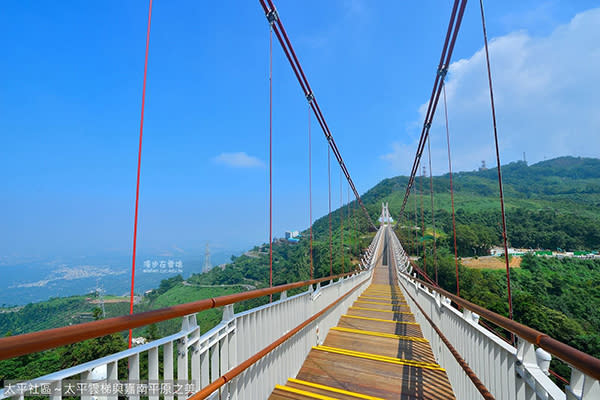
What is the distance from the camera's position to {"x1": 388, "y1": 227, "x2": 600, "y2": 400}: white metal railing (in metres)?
1.03

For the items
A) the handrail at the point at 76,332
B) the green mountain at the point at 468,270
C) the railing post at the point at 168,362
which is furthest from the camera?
the green mountain at the point at 468,270

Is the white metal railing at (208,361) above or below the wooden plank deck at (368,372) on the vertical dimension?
above

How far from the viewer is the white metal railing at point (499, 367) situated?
40.4 inches

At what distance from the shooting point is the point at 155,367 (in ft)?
4.32

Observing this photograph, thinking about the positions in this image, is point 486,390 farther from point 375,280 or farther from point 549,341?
Result: point 375,280

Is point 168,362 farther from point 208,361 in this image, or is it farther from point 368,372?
point 368,372

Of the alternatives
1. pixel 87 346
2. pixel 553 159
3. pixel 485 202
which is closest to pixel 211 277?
pixel 87 346

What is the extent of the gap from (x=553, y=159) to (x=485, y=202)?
320 ft

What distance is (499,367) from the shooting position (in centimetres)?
168

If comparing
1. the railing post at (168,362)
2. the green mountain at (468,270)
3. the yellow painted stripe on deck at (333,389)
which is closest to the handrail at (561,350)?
the yellow painted stripe on deck at (333,389)

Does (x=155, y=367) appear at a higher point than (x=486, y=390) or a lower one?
higher

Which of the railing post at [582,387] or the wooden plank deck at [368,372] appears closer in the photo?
the railing post at [582,387]

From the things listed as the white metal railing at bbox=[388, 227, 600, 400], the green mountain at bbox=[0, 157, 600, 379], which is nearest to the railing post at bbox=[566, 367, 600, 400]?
the white metal railing at bbox=[388, 227, 600, 400]

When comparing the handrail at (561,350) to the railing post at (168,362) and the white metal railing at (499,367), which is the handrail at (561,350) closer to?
the white metal railing at (499,367)
